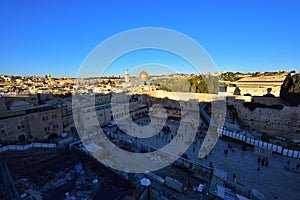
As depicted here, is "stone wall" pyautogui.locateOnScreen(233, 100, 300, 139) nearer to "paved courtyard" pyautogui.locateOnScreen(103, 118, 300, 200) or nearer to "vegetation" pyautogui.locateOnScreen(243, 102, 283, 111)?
"vegetation" pyautogui.locateOnScreen(243, 102, 283, 111)

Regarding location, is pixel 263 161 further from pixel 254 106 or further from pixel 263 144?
pixel 254 106

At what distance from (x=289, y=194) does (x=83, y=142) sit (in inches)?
515

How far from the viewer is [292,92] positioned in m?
14.6

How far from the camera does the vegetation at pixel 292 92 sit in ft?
46.9

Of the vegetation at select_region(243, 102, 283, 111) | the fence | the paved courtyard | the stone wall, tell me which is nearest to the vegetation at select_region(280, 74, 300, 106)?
the stone wall

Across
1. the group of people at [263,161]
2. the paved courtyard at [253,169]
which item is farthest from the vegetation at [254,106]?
the group of people at [263,161]

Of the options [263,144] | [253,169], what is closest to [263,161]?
[253,169]

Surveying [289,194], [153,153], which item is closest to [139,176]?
[153,153]

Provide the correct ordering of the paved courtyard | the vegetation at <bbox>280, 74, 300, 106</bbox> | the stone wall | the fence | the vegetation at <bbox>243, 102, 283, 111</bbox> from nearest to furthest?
the paved courtyard
the fence
the stone wall
the vegetation at <bbox>280, 74, 300, 106</bbox>
the vegetation at <bbox>243, 102, 283, 111</bbox>

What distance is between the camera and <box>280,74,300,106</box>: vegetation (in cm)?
1429

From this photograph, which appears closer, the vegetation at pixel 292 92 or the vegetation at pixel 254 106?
the vegetation at pixel 292 92

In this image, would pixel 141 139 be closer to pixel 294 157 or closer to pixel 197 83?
pixel 294 157

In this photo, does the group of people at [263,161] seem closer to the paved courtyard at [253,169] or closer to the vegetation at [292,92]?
the paved courtyard at [253,169]

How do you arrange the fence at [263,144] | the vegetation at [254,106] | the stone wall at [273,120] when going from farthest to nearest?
the vegetation at [254,106], the stone wall at [273,120], the fence at [263,144]
